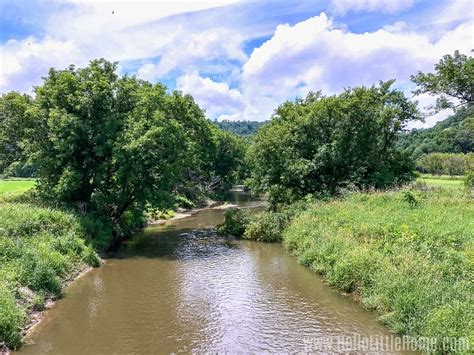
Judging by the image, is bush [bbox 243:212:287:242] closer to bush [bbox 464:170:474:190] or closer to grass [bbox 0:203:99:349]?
grass [bbox 0:203:99:349]

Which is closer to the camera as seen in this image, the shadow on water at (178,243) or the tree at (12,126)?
the shadow on water at (178,243)

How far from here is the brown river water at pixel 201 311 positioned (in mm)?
13812

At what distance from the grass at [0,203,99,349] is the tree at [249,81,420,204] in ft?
66.1

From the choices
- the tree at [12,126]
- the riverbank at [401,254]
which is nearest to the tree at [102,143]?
the tree at [12,126]

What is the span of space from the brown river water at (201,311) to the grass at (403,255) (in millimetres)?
1012

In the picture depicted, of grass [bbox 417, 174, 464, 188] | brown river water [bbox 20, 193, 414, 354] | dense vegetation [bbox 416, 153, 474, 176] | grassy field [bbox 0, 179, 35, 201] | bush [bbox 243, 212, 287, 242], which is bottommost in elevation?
brown river water [bbox 20, 193, 414, 354]

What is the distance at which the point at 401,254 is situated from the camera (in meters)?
17.3

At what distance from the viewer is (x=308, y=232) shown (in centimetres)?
2716

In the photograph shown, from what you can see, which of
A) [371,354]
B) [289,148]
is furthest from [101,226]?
[371,354]

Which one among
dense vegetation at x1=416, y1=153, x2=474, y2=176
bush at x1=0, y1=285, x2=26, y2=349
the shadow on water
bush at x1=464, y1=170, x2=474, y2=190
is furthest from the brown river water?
dense vegetation at x1=416, y1=153, x2=474, y2=176

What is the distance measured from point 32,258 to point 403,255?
17.3m

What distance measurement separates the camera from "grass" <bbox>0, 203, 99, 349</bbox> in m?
14.4

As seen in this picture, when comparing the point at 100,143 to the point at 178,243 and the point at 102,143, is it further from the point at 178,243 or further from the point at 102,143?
the point at 178,243

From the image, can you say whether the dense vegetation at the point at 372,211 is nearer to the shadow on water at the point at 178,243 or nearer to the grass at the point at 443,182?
the shadow on water at the point at 178,243
